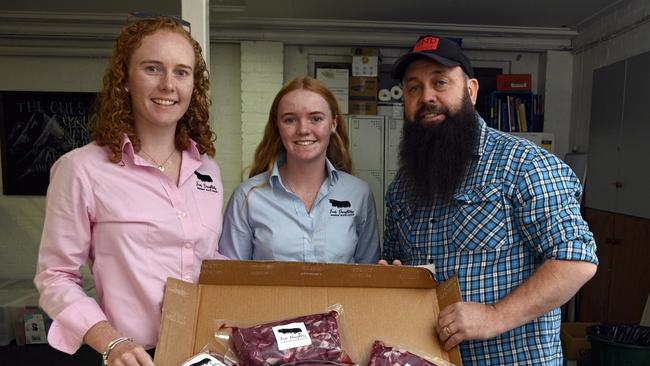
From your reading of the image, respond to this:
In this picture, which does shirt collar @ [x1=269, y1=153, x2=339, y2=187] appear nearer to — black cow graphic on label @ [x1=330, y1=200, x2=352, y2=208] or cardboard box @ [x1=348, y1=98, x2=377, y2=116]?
black cow graphic on label @ [x1=330, y1=200, x2=352, y2=208]

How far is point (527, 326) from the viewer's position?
1236 mm

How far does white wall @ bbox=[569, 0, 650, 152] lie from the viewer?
368cm

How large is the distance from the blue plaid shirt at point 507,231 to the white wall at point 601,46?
11.0 ft

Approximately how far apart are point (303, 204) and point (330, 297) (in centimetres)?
56

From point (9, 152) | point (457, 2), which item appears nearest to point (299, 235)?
point (457, 2)

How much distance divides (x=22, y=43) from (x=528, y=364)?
5.47m

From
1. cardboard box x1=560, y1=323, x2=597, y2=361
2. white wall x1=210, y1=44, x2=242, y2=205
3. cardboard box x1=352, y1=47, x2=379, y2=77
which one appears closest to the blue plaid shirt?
cardboard box x1=560, y1=323, x2=597, y2=361

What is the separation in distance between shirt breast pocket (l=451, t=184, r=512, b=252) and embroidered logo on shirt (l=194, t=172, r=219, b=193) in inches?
29.4

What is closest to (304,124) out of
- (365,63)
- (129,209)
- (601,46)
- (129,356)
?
(129,209)

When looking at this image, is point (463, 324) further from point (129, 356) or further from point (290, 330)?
point (129, 356)

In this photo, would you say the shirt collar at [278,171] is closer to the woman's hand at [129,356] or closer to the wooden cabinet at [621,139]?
the woman's hand at [129,356]

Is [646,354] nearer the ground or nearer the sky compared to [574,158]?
nearer the ground

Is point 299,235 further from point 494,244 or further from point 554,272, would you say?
point 554,272

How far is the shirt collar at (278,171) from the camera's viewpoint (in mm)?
1622
